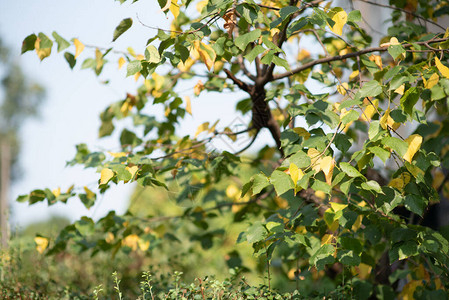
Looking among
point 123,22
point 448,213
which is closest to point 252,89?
point 123,22

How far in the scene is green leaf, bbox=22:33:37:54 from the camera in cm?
233

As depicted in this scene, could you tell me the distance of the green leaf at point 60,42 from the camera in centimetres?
241

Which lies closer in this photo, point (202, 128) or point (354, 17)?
point (354, 17)

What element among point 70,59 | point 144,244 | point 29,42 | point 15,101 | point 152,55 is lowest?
point 144,244

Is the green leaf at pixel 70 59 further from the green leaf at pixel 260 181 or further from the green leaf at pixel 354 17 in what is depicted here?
the green leaf at pixel 354 17

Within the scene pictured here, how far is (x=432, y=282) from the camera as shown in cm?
255

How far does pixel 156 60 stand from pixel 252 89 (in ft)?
2.81

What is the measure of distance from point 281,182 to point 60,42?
4.73 feet

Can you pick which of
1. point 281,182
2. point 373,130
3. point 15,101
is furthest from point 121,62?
point 15,101

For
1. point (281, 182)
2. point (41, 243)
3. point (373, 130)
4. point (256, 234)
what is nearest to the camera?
point (281, 182)

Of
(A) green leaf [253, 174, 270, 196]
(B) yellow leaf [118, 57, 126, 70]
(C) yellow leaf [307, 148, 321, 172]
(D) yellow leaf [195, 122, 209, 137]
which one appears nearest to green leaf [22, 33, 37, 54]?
(B) yellow leaf [118, 57, 126, 70]

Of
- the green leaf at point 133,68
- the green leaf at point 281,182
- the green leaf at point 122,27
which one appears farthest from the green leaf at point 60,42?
the green leaf at point 281,182

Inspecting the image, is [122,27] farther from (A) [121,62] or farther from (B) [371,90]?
(B) [371,90]

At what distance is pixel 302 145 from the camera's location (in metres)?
1.97
